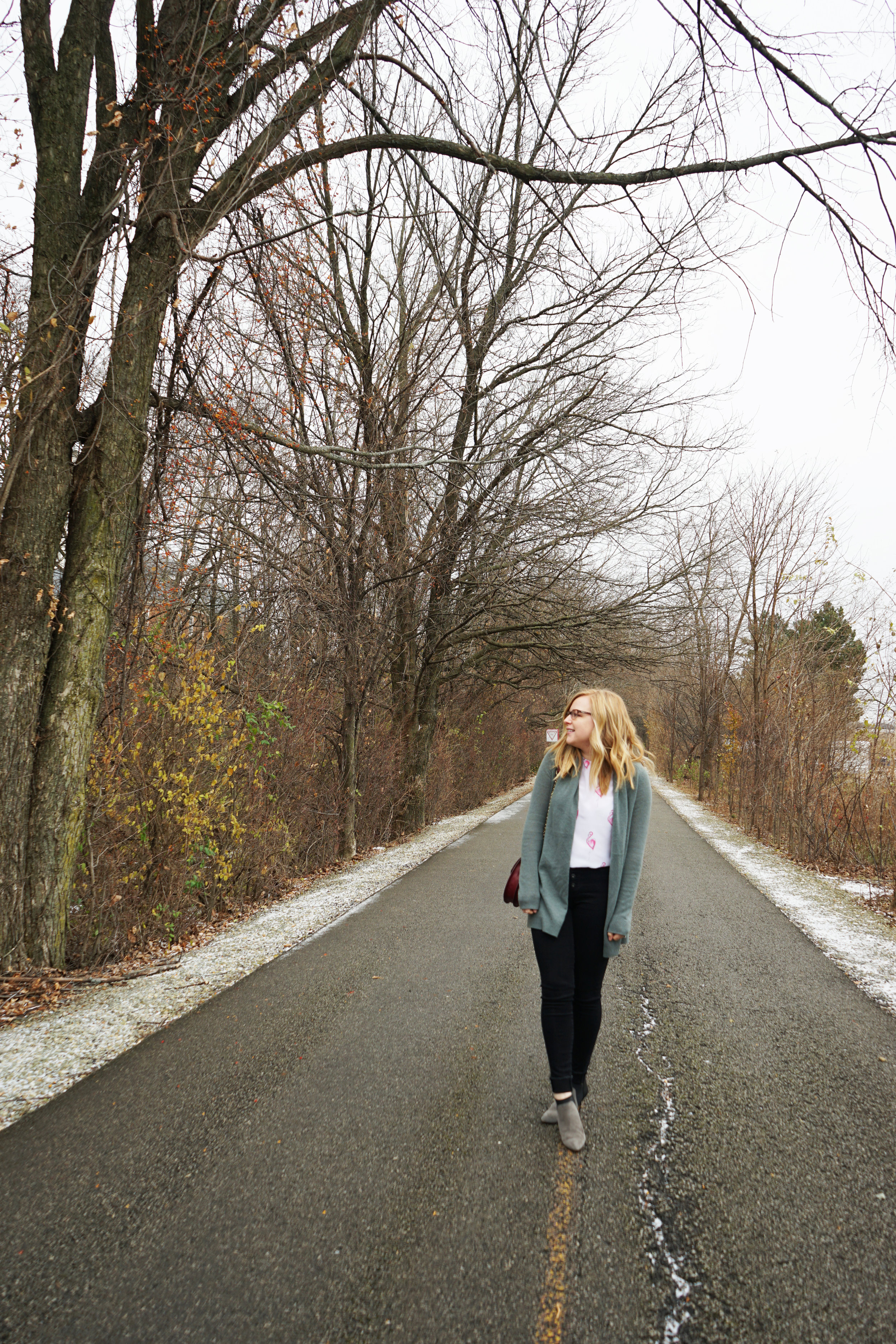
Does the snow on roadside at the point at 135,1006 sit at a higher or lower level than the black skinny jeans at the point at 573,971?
lower

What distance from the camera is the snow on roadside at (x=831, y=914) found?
5.84m

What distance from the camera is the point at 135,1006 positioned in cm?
466

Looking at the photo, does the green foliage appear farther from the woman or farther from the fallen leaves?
the fallen leaves

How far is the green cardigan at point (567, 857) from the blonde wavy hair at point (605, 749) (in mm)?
53

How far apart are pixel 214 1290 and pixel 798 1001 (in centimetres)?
428

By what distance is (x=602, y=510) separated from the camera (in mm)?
13047

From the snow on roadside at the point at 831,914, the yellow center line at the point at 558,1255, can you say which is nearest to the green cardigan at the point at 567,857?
the yellow center line at the point at 558,1255

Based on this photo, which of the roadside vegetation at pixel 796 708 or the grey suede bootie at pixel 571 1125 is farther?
the roadside vegetation at pixel 796 708

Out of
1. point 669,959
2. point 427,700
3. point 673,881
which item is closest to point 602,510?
point 427,700

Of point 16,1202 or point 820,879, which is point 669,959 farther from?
point 820,879

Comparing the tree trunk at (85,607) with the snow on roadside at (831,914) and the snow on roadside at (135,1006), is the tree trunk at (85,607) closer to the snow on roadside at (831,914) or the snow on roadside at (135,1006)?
the snow on roadside at (135,1006)

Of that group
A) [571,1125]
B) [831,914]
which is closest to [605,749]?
[571,1125]

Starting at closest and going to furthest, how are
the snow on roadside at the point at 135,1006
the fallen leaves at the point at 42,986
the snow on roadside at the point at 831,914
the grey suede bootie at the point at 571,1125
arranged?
1. the grey suede bootie at the point at 571,1125
2. the snow on roadside at the point at 135,1006
3. the fallen leaves at the point at 42,986
4. the snow on roadside at the point at 831,914

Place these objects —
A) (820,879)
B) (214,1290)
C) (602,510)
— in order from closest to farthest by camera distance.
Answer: (214,1290), (820,879), (602,510)
